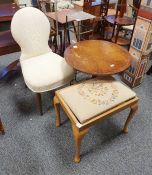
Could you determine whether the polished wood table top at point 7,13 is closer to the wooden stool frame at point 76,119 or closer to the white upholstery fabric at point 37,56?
the white upholstery fabric at point 37,56

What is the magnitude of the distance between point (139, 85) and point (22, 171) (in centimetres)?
164

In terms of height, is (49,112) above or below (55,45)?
below

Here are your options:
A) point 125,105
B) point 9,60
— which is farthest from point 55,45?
point 125,105

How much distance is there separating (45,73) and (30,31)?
484 millimetres

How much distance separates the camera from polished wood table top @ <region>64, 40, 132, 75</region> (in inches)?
51.6

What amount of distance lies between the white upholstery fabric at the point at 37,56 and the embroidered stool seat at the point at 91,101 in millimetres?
218

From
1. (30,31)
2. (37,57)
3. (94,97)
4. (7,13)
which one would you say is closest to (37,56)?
(37,57)

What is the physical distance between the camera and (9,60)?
2.55 meters

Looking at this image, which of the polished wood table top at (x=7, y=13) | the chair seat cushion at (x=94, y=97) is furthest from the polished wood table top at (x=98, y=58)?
the polished wood table top at (x=7, y=13)

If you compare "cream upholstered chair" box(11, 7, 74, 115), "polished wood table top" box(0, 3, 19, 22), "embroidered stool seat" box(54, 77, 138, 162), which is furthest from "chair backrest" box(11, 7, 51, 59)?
"embroidered stool seat" box(54, 77, 138, 162)

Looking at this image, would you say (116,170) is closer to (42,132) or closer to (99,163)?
(99,163)

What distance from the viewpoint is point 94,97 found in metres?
1.25

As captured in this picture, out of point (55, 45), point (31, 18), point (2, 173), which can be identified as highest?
point (31, 18)

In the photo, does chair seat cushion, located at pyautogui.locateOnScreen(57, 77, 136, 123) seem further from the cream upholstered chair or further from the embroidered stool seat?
the cream upholstered chair
